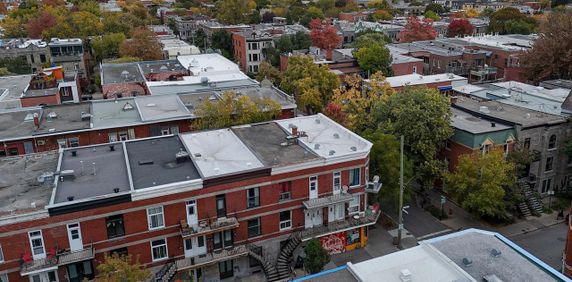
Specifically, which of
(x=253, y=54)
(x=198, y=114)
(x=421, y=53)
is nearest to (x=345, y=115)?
(x=198, y=114)

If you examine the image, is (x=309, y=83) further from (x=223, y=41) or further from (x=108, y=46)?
(x=108, y=46)

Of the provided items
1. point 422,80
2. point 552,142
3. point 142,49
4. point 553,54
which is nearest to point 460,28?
point 553,54

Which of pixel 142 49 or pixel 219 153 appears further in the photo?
pixel 142 49

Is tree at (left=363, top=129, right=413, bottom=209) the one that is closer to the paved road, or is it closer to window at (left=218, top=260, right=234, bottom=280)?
the paved road

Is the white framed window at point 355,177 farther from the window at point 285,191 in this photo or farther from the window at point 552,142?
the window at point 552,142

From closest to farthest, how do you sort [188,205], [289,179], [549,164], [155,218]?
1. [155,218]
2. [188,205]
3. [289,179]
4. [549,164]

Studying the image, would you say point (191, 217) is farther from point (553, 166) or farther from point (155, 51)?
point (155, 51)
